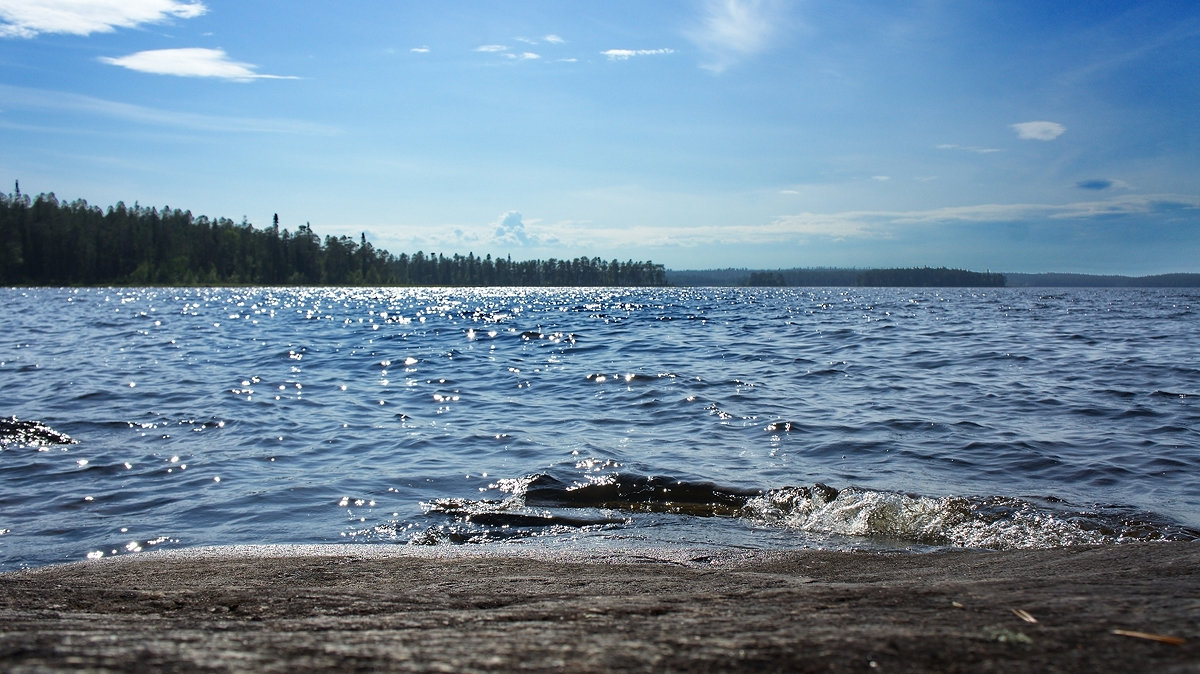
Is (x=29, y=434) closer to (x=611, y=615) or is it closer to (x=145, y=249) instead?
(x=611, y=615)

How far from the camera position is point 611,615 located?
3.01m

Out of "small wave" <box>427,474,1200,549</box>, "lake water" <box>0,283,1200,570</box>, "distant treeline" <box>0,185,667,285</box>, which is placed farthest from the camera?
"distant treeline" <box>0,185,667,285</box>

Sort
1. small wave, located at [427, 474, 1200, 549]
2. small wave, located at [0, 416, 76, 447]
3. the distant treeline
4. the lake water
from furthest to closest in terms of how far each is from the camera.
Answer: the distant treeline < small wave, located at [0, 416, 76, 447] < the lake water < small wave, located at [427, 474, 1200, 549]

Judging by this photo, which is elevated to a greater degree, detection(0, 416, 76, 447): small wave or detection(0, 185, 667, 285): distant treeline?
detection(0, 185, 667, 285): distant treeline

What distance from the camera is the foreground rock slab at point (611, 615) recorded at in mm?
2143

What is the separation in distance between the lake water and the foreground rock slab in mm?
1360

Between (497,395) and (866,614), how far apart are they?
13.1m

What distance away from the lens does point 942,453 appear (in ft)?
31.6

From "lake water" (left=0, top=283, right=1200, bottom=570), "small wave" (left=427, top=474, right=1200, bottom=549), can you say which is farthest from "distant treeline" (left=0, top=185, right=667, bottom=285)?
"small wave" (left=427, top=474, right=1200, bottom=549)

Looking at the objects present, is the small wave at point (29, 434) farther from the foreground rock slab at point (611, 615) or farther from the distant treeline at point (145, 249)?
the distant treeline at point (145, 249)

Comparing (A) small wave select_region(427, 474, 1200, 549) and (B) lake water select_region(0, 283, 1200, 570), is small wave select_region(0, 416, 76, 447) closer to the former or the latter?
(B) lake water select_region(0, 283, 1200, 570)

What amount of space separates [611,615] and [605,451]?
707 cm

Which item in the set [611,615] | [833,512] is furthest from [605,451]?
[611,615]

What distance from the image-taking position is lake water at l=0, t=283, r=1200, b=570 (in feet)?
22.4
